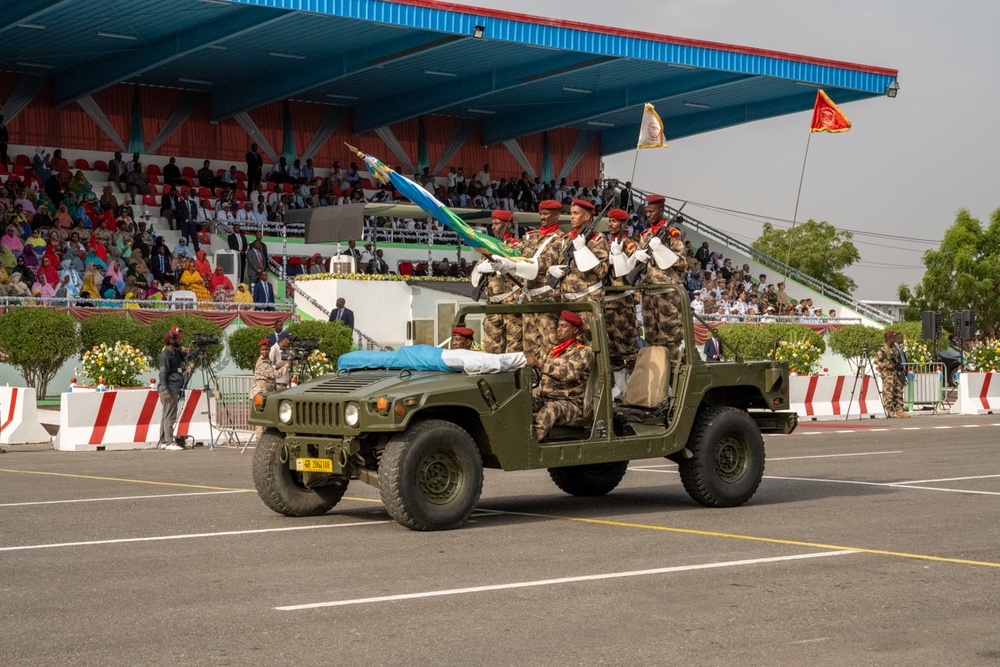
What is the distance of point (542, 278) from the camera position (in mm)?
12367

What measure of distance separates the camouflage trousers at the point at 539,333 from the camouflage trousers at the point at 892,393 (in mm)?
19216

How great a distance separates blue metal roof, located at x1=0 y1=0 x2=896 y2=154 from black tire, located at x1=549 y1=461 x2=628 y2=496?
22269 millimetres

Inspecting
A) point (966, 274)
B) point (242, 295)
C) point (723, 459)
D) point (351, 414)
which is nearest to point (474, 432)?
point (351, 414)

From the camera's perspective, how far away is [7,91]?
134ft

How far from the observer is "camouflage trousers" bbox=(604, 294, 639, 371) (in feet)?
40.9

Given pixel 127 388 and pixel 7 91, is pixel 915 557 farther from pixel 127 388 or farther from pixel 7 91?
pixel 7 91

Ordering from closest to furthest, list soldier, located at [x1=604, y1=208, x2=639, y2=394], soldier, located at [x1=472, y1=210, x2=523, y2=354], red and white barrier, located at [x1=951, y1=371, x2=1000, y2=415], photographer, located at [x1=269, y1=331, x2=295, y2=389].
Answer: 1. soldier, located at [x1=472, y1=210, x2=523, y2=354]
2. soldier, located at [x1=604, y1=208, x2=639, y2=394]
3. photographer, located at [x1=269, y1=331, x2=295, y2=389]
4. red and white barrier, located at [x1=951, y1=371, x2=1000, y2=415]

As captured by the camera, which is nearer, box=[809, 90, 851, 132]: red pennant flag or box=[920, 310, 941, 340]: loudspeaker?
box=[809, 90, 851, 132]: red pennant flag

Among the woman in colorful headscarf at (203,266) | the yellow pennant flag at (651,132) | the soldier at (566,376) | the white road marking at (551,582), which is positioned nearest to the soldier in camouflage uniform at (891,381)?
the yellow pennant flag at (651,132)

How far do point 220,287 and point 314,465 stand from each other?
23.0 m

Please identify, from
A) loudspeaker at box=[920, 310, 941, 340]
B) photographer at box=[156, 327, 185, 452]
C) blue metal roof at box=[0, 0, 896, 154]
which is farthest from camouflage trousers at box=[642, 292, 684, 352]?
loudspeaker at box=[920, 310, 941, 340]

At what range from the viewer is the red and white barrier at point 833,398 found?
2805cm

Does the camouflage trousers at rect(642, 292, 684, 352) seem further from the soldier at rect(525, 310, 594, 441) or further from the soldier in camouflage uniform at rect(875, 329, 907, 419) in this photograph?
the soldier in camouflage uniform at rect(875, 329, 907, 419)

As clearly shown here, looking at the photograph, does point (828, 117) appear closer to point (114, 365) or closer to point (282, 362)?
point (282, 362)
